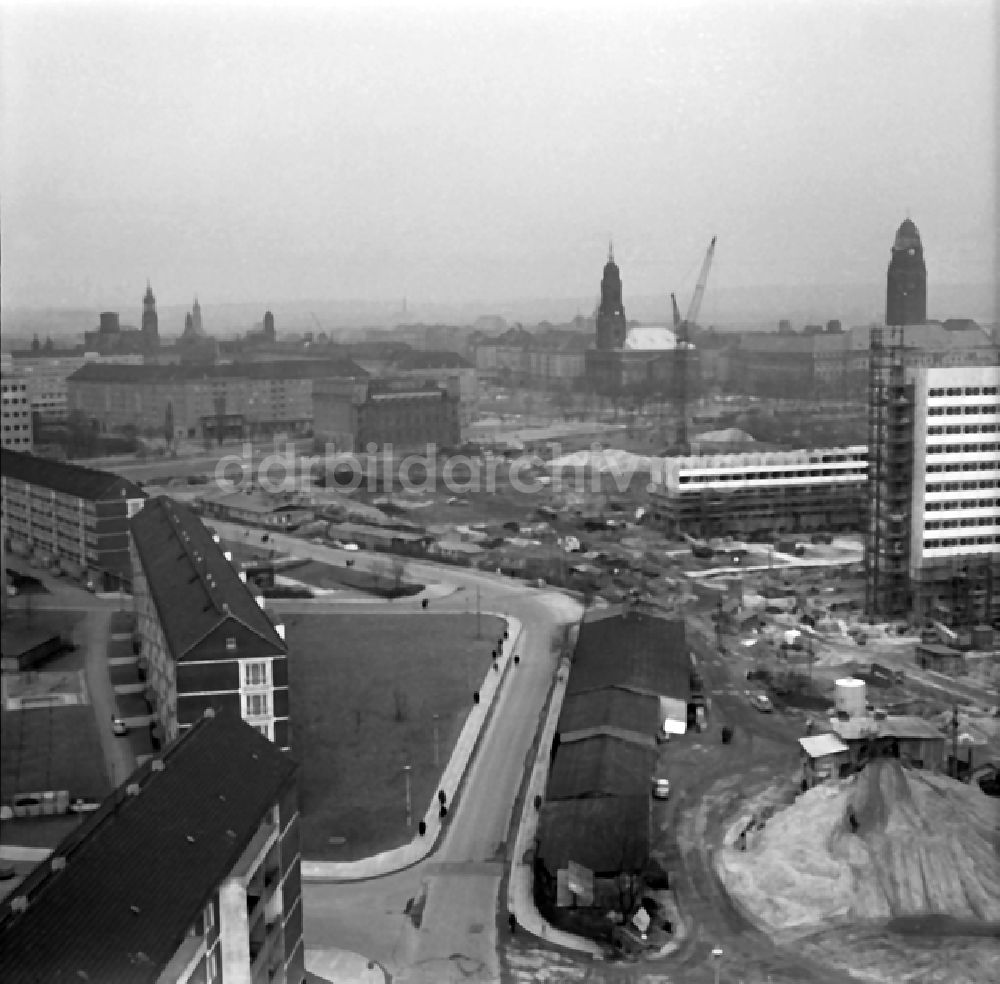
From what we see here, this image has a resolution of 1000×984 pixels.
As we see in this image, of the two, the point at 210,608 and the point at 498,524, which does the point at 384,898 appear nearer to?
the point at 210,608

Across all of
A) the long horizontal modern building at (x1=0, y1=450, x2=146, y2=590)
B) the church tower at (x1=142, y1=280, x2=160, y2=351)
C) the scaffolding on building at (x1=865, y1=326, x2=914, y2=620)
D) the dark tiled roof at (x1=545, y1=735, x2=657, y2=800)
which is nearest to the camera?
the dark tiled roof at (x1=545, y1=735, x2=657, y2=800)

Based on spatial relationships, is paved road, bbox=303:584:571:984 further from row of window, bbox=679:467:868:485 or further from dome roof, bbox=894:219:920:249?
row of window, bbox=679:467:868:485

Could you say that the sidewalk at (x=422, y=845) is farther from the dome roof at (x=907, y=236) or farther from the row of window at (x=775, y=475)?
the row of window at (x=775, y=475)

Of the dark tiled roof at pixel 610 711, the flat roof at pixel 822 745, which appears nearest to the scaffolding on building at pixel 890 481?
the dark tiled roof at pixel 610 711

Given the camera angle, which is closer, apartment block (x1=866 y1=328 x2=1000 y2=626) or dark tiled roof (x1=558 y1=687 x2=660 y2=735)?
dark tiled roof (x1=558 y1=687 x2=660 y2=735)

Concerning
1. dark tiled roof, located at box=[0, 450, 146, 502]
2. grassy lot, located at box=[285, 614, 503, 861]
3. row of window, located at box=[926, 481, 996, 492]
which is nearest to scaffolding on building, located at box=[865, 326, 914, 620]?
row of window, located at box=[926, 481, 996, 492]
